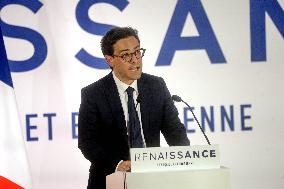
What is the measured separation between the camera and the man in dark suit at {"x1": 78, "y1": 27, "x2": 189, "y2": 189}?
264 centimetres

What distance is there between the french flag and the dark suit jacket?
490mm

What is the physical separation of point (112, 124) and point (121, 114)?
0.08 m

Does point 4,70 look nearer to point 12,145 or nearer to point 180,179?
point 12,145

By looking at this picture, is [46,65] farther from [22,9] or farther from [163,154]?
[163,154]

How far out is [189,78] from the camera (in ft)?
11.1

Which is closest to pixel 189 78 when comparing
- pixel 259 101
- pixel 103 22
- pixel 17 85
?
A: pixel 259 101

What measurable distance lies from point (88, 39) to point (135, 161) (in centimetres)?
171

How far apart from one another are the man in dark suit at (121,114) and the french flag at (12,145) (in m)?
0.50

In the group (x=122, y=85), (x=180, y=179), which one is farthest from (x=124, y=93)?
(x=180, y=179)

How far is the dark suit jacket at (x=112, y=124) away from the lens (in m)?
2.65

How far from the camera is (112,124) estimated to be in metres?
2.68

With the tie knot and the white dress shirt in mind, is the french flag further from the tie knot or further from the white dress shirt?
the tie knot

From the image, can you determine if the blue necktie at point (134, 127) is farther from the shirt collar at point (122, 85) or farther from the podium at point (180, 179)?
the podium at point (180, 179)

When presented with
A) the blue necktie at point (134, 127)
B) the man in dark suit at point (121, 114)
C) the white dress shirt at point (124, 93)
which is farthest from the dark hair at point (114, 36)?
the blue necktie at point (134, 127)
